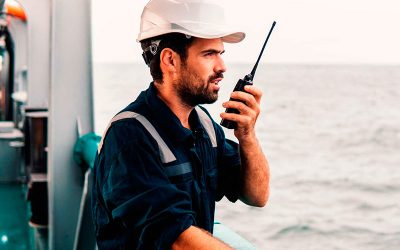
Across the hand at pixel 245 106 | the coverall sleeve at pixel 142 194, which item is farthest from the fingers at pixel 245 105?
the coverall sleeve at pixel 142 194

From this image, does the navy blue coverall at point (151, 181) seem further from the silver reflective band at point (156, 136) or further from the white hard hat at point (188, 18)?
the white hard hat at point (188, 18)

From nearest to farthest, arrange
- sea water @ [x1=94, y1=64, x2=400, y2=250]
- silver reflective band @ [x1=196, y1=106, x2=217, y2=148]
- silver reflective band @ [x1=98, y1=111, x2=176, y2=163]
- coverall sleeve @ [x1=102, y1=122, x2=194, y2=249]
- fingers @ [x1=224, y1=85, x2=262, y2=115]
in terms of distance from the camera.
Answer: coverall sleeve @ [x1=102, y1=122, x2=194, y2=249]
silver reflective band @ [x1=98, y1=111, x2=176, y2=163]
fingers @ [x1=224, y1=85, x2=262, y2=115]
silver reflective band @ [x1=196, y1=106, x2=217, y2=148]
sea water @ [x1=94, y1=64, x2=400, y2=250]

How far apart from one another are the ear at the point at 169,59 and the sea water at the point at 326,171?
1083 mm

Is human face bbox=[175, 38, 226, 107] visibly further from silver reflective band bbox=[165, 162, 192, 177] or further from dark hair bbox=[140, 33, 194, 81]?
silver reflective band bbox=[165, 162, 192, 177]

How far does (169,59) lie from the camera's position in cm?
149

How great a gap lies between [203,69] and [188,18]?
0.45 ft

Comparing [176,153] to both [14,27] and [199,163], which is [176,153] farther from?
[14,27]

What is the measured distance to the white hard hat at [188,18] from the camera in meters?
1.42

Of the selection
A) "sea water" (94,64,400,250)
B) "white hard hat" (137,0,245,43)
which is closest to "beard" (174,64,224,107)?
"white hard hat" (137,0,245,43)

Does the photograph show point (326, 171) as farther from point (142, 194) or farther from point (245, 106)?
point (142, 194)

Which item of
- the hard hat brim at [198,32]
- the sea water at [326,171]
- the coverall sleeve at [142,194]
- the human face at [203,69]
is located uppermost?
the hard hat brim at [198,32]

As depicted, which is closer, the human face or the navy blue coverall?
the navy blue coverall

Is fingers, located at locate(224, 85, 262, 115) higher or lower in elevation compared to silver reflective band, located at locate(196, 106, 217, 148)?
higher

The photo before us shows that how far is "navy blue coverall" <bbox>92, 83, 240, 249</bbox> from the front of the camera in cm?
124
